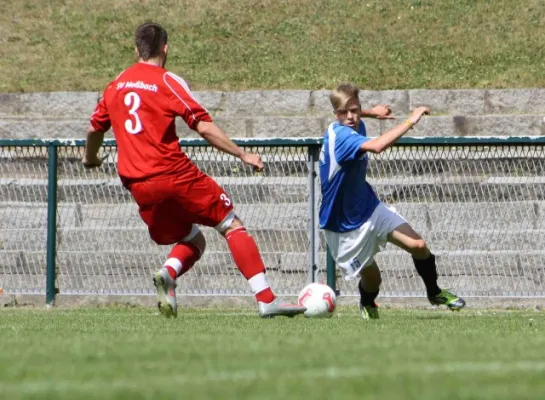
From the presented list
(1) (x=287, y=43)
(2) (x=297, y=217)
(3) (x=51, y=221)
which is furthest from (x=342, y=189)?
(1) (x=287, y=43)

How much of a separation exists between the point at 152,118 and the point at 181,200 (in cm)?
60

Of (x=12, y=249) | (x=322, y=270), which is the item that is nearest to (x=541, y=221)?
(x=322, y=270)

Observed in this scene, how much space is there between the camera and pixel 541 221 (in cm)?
1197

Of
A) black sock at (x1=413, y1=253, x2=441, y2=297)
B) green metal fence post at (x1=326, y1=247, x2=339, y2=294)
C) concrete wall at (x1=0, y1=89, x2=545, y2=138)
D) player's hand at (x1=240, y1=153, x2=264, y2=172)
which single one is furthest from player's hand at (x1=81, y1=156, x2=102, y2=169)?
concrete wall at (x1=0, y1=89, x2=545, y2=138)

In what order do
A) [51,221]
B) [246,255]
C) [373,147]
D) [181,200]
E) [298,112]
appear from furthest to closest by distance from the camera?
1. [298,112]
2. [51,221]
3. [373,147]
4. [246,255]
5. [181,200]

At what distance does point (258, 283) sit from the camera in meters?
8.69

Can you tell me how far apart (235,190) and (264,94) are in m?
4.30

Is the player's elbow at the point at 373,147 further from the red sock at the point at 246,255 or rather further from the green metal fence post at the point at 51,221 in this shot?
the green metal fence post at the point at 51,221

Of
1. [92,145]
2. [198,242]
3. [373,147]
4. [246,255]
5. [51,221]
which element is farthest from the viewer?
[51,221]

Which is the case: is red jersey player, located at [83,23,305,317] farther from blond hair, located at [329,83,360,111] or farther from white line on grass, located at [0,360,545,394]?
white line on grass, located at [0,360,545,394]

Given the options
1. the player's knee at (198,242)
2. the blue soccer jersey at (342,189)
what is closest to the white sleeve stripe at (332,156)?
the blue soccer jersey at (342,189)

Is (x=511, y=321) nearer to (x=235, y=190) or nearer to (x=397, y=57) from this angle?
(x=235, y=190)

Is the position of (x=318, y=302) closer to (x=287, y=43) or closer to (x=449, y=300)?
(x=449, y=300)

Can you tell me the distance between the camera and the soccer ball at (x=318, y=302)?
942 centimetres
